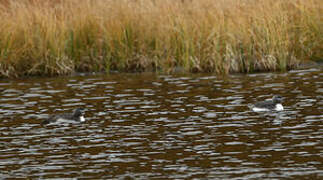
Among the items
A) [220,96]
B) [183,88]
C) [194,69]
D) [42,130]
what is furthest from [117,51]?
[42,130]

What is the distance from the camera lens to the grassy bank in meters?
24.7

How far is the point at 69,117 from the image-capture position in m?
18.1

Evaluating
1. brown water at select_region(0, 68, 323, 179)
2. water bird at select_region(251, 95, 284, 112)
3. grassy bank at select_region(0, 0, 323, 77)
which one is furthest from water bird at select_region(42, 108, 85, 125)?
grassy bank at select_region(0, 0, 323, 77)

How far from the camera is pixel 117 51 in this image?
86.6 ft

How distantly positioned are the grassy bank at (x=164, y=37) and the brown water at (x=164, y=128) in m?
0.85

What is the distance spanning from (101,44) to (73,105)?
6176 millimetres

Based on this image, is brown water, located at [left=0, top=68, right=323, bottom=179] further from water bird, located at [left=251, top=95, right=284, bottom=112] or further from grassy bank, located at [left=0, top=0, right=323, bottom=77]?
grassy bank, located at [left=0, top=0, right=323, bottom=77]

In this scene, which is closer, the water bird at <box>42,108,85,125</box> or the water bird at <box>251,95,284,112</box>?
the water bird at <box>42,108,85,125</box>

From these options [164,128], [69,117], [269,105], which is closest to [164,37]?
[269,105]

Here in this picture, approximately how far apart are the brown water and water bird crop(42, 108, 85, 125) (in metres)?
0.14

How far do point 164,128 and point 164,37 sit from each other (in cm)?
966

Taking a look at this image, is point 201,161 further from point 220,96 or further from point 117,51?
point 117,51

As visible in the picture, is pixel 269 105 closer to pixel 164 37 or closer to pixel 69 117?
pixel 69 117

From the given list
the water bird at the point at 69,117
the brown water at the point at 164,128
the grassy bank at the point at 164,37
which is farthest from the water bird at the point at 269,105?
the grassy bank at the point at 164,37
